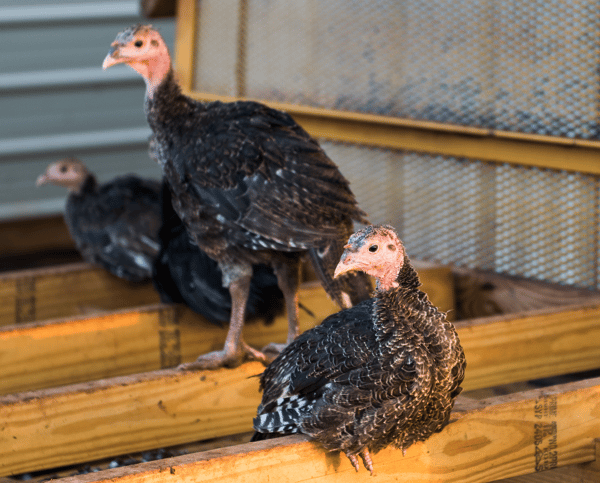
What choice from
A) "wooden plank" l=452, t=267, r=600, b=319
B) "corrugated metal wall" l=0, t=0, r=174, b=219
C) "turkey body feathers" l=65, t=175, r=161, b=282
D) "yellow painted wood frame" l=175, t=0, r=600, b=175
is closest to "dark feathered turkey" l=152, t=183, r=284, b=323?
"turkey body feathers" l=65, t=175, r=161, b=282

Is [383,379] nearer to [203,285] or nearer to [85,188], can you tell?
[203,285]

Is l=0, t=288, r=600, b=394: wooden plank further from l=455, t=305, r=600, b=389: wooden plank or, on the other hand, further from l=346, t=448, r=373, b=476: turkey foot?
l=346, t=448, r=373, b=476: turkey foot

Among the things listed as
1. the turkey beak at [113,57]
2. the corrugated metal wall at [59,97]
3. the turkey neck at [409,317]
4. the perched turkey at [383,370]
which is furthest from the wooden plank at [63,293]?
the corrugated metal wall at [59,97]

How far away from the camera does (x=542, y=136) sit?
275 centimetres

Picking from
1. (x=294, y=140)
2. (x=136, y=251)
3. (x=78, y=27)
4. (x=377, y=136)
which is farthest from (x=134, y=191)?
(x=78, y=27)

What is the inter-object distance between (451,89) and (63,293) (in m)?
1.88

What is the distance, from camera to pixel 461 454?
1.65 meters

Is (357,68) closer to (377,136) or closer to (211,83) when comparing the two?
(377,136)

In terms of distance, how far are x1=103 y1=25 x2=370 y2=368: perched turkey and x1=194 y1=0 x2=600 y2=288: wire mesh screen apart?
100 centimetres

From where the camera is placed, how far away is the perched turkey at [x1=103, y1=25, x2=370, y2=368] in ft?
6.91

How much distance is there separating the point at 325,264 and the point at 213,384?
476 millimetres

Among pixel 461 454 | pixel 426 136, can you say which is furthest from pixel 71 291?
pixel 461 454

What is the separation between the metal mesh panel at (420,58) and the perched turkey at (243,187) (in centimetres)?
102

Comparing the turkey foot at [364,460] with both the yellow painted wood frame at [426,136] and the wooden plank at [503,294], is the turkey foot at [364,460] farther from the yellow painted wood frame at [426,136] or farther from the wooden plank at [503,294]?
the yellow painted wood frame at [426,136]
